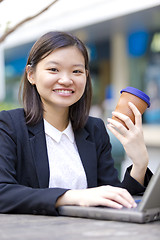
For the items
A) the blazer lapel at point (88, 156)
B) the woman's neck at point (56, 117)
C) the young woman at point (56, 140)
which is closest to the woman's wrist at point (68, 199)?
the young woman at point (56, 140)

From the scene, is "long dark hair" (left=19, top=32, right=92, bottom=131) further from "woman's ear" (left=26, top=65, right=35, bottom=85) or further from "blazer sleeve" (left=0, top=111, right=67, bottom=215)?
"blazer sleeve" (left=0, top=111, right=67, bottom=215)

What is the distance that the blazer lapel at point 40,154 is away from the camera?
6.61ft

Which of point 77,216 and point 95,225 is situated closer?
point 95,225

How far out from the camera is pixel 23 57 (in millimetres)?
17078

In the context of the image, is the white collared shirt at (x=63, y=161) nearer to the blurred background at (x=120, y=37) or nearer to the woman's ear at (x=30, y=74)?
the woman's ear at (x=30, y=74)

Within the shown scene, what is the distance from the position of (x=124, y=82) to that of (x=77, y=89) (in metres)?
11.5


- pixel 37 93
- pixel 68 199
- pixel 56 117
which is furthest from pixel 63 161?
pixel 68 199

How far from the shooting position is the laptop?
141cm

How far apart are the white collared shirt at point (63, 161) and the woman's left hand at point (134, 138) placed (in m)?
0.29

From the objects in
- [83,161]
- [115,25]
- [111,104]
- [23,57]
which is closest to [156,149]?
[111,104]

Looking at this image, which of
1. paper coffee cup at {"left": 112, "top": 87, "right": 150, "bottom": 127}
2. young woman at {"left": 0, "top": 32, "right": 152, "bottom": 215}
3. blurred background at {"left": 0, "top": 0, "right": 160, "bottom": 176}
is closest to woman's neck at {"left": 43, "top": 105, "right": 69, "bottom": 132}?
young woman at {"left": 0, "top": 32, "right": 152, "bottom": 215}

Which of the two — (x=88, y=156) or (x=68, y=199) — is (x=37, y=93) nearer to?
(x=88, y=156)

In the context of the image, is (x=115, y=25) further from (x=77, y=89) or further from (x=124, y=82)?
(x=77, y=89)

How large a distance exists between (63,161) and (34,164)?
19 centimetres
